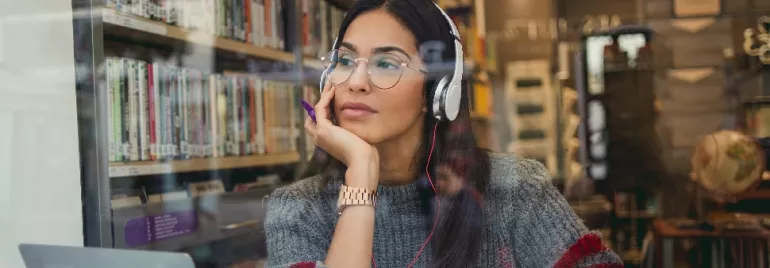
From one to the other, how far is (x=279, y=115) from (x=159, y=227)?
17.8 inches

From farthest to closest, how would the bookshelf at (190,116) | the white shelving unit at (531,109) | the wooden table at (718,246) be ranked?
the wooden table at (718,246) → the bookshelf at (190,116) → the white shelving unit at (531,109)

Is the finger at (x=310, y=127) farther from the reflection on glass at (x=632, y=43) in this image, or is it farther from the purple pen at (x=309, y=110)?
the reflection on glass at (x=632, y=43)

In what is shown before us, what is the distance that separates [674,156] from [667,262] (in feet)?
1.20

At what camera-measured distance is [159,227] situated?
1858mm

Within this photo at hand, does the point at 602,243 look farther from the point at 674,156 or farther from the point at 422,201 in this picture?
the point at 674,156

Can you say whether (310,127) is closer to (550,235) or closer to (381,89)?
(381,89)

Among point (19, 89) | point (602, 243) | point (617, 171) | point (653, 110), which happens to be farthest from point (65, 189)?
point (653, 110)

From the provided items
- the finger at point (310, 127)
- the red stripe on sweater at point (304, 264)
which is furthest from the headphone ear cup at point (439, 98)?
the red stripe on sweater at point (304, 264)

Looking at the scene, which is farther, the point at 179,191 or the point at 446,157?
the point at 179,191

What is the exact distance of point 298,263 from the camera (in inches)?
46.3

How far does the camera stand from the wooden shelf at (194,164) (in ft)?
5.76

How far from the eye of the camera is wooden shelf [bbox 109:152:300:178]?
1.76m

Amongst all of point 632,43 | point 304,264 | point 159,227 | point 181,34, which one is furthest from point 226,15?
point 632,43

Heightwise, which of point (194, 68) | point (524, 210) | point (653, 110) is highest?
point (194, 68)
